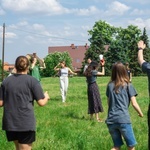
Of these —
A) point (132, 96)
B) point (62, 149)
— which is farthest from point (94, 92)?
point (132, 96)

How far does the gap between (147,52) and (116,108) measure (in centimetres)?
7007

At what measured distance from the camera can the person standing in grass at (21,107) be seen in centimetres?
585

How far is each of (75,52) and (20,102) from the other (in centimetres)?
11521

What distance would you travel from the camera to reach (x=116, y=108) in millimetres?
6488

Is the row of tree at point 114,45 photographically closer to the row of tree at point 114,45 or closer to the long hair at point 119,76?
the row of tree at point 114,45

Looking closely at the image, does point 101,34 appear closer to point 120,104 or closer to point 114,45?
point 114,45

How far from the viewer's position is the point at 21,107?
587 cm

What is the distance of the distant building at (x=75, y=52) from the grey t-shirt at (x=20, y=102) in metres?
110

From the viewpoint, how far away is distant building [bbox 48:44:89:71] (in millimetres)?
118125

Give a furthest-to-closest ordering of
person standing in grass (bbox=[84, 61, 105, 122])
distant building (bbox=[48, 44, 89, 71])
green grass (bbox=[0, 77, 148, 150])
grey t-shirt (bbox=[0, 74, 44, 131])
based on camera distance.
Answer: distant building (bbox=[48, 44, 89, 71]) → person standing in grass (bbox=[84, 61, 105, 122]) → green grass (bbox=[0, 77, 148, 150]) → grey t-shirt (bbox=[0, 74, 44, 131])

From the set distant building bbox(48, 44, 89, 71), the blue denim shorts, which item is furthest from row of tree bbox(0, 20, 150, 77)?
the blue denim shorts

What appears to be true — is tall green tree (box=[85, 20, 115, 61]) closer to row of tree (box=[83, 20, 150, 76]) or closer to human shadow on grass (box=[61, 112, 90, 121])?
row of tree (box=[83, 20, 150, 76])

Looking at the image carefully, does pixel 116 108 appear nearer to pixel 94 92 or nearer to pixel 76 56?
pixel 94 92

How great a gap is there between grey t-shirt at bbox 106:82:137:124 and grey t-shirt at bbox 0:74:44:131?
4.03 feet
